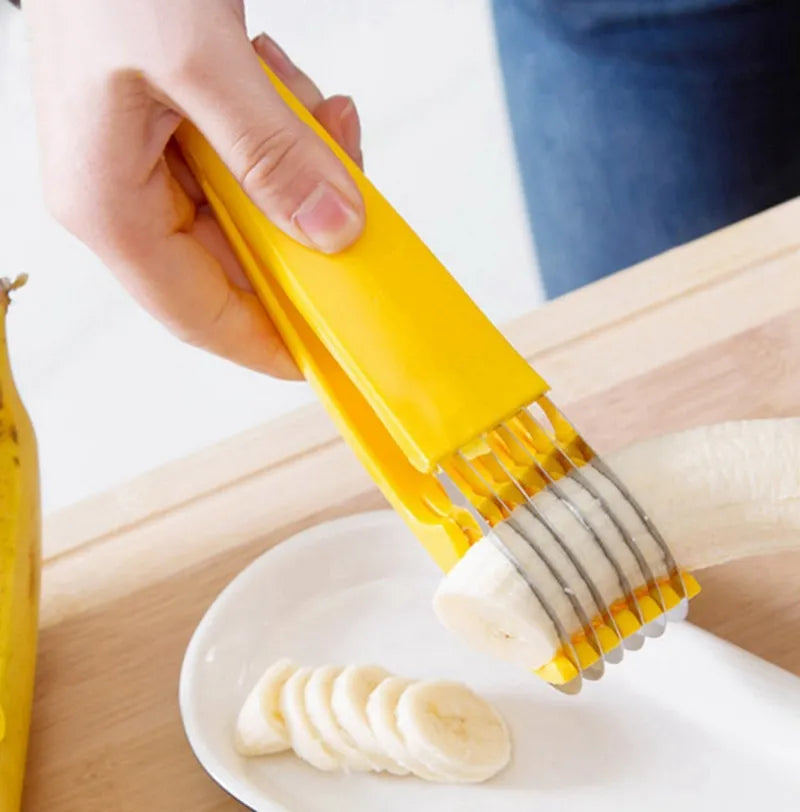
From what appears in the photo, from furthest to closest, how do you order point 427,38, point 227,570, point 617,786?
point 427,38
point 227,570
point 617,786

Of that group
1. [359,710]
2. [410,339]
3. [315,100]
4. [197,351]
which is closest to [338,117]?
[315,100]

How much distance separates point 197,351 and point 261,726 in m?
1.11

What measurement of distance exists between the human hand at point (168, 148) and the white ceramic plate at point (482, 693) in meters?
0.17

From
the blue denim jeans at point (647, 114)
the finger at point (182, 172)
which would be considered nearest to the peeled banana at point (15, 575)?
the finger at point (182, 172)

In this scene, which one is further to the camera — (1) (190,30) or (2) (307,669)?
(2) (307,669)

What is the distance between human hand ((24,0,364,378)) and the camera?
2.15 feet

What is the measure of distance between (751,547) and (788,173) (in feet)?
2.17

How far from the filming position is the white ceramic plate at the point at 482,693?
699 mm

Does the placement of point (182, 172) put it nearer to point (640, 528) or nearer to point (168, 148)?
point (168, 148)

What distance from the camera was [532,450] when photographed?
616 millimetres

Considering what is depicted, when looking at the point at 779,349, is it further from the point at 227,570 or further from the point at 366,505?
the point at 227,570

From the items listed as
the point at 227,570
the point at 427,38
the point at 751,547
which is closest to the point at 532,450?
the point at 751,547

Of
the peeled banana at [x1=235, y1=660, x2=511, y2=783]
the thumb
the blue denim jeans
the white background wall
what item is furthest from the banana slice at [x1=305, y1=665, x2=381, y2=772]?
the white background wall

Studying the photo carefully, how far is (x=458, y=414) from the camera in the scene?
23.6 inches
